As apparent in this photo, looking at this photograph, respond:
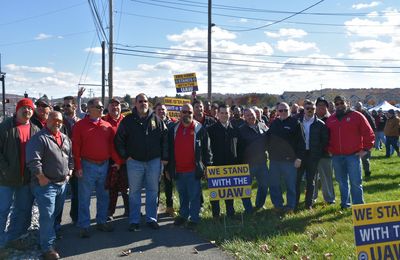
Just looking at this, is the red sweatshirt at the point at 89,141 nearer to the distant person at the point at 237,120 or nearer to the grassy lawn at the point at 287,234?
the grassy lawn at the point at 287,234

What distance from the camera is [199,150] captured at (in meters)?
7.07

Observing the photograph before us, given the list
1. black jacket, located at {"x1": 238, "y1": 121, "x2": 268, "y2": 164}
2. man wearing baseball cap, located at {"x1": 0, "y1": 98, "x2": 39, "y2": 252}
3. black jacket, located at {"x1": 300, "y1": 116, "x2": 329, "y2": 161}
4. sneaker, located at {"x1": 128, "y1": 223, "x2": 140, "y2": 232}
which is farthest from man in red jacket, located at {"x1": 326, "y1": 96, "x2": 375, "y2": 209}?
man wearing baseball cap, located at {"x1": 0, "y1": 98, "x2": 39, "y2": 252}

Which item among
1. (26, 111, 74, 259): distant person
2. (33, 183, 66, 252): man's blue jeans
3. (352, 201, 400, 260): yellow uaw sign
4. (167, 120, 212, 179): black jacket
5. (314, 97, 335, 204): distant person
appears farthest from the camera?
(314, 97, 335, 204): distant person

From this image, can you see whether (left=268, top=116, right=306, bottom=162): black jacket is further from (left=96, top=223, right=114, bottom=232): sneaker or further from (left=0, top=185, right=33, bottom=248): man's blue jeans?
(left=0, top=185, right=33, bottom=248): man's blue jeans

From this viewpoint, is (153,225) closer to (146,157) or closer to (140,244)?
(140,244)

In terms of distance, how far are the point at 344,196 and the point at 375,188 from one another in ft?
8.90

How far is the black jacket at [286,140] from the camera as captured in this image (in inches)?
299

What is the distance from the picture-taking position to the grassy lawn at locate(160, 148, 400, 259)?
5.59 meters

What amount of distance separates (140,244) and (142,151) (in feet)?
5.05

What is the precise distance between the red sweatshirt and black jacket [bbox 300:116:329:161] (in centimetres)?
391

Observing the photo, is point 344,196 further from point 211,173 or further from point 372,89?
point 372,89

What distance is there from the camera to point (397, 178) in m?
11.3

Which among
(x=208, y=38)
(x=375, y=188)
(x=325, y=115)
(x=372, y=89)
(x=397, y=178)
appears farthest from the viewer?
(x=372, y=89)

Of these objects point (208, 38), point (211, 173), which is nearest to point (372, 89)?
point (208, 38)
